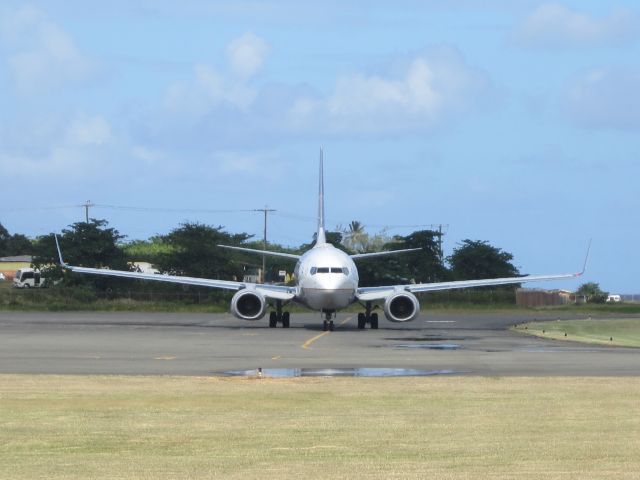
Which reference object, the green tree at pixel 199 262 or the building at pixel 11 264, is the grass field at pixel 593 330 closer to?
the green tree at pixel 199 262

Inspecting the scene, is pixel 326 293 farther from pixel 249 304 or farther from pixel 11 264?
pixel 11 264

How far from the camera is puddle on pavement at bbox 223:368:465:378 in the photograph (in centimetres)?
2486

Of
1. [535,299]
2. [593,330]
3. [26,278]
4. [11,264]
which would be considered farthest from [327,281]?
[11,264]

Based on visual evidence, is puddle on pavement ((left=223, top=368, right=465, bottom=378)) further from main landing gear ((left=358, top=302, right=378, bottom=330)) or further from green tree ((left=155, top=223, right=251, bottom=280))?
green tree ((left=155, top=223, right=251, bottom=280))

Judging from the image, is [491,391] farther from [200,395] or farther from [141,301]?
[141,301]

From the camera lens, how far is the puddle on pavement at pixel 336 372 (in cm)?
2486

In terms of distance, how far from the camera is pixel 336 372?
1014 inches

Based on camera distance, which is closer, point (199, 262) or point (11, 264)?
point (199, 262)

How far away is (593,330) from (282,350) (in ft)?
69.5

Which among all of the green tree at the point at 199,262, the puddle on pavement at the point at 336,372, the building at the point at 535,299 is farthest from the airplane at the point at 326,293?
the green tree at the point at 199,262

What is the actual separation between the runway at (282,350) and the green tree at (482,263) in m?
72.6

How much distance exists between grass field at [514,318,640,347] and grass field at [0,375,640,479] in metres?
20.4

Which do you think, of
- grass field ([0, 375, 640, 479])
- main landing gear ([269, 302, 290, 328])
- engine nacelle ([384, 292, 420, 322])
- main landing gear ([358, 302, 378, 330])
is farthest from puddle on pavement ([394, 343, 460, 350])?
main landing gear ([269, 302, 290, 328])

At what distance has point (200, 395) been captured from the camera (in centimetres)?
1978
